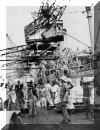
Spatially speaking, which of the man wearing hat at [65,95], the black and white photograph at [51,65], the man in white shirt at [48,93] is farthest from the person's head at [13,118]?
the man wearing hat at [65,95]

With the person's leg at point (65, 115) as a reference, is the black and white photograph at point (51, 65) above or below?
above

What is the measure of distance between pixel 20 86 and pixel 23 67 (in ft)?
0.92

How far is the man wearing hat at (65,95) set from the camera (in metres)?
3.15

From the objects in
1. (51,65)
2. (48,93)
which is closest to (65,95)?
(48,93)

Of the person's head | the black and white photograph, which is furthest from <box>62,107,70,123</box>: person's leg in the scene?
the person's head

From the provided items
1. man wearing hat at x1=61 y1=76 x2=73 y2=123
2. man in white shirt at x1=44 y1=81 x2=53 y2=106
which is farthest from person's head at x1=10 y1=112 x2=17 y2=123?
man wearing hat at x1=61 y1=76 x2=73 y2=123

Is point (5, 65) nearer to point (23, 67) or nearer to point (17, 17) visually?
point (23, 67)

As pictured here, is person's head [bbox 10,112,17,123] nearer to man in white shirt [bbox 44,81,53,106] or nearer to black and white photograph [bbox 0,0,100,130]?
black and white photograph [bbox 0,0,100,130]

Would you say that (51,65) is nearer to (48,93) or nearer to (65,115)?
(48,93)

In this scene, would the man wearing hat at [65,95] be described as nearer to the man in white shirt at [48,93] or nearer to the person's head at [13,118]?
the man in white shirt at [48,93]

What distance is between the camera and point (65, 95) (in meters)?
3.17

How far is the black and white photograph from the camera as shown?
10.3 feet

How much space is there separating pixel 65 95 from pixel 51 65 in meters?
0.48

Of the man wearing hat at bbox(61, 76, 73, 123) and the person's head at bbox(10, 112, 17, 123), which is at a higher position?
the man wearing hat at bbox(61, 76, 73, 123)
